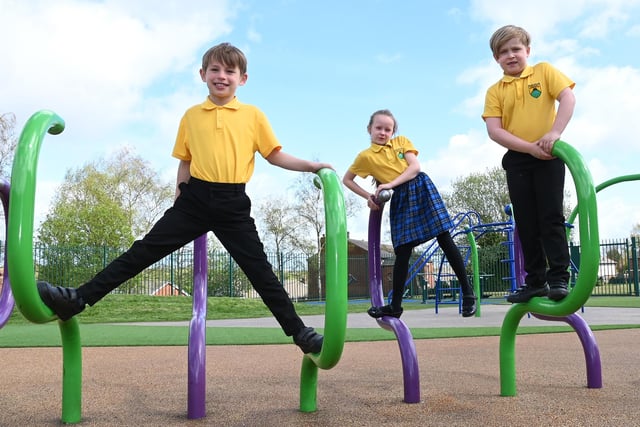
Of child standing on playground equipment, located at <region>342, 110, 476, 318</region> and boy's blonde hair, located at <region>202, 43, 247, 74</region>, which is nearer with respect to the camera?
boy's blonde hair, located at <region>202, 43, 247, 74</region>

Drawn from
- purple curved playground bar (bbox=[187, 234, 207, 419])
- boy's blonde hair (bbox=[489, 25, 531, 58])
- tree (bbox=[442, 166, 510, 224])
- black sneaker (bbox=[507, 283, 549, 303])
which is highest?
tree (bbox=[442, 166, 510, 224])

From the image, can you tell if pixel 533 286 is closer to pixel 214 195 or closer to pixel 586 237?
pixel 586 237

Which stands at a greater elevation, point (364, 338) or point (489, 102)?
point (489, 102)

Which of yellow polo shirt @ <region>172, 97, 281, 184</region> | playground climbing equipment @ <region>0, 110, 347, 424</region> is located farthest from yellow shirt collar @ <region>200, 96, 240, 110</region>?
playground climbing equipment @ <region>0, 110, 347, 424</region>

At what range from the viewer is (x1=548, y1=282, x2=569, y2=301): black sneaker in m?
2.54

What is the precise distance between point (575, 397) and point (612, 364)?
140 cm

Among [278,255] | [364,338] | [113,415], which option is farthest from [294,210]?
[113,415]

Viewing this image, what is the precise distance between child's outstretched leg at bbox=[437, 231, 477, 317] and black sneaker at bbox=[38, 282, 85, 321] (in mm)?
2121

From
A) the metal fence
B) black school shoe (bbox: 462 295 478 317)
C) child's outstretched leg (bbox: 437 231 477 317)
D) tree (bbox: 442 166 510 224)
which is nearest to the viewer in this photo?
child's outstretched leg (bbox: 437 231 477 317)

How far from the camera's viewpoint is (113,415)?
104 inches

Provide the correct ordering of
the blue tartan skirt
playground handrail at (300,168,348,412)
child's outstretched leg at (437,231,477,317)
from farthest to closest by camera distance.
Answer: child's outstretched leg at (437,231,477,317)
the blue tartan skirt
playground handrail at (300,168,348,412)

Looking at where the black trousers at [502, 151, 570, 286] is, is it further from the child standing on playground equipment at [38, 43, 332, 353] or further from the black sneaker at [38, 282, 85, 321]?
the black sneaker at [38, 282, 85, 321]

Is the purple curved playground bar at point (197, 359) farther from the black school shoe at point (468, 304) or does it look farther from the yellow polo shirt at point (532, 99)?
the black school shoe at point (468, 304)

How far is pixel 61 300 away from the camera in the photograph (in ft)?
7.23
